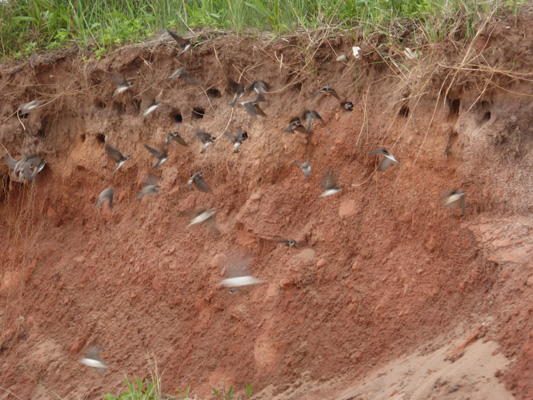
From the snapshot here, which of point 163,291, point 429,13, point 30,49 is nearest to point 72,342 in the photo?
point 163,291

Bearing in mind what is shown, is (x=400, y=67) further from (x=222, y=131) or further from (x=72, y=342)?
(x=72, y=342)

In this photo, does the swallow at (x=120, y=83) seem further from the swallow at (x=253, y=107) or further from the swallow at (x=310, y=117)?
the swallow at (x=310, y=117)

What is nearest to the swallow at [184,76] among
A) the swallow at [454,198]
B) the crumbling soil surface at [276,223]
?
the crumbling soil surface at [276,223]

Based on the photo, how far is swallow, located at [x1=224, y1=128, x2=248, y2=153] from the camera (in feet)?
14.3

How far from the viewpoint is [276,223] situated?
4.22m

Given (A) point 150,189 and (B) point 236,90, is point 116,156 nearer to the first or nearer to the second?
(A) point 150,189

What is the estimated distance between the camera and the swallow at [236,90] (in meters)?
4.35

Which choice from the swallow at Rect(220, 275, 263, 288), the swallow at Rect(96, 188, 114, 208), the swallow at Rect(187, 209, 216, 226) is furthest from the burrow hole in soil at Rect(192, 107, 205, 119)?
the swallow at Rect(220, 275, 263, 288)

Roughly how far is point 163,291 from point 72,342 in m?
0.77

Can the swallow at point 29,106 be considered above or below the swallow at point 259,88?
below

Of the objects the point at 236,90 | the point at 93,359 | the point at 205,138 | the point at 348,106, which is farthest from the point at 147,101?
the point at 93,359

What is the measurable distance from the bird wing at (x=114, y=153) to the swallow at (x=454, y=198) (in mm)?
2208

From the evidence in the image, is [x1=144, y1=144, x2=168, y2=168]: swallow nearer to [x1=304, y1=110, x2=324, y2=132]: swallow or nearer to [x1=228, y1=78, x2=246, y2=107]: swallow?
[x1=228, y1=78, x2=246, y2=107]: swallow

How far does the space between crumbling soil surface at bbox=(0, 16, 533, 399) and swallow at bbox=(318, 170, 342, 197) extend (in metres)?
0.04
